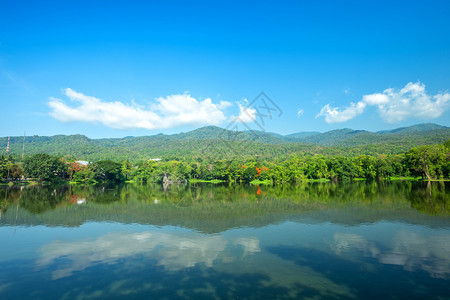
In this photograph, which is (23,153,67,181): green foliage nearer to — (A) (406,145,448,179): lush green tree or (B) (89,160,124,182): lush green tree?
(B) (89,160,124,182): lush green tree

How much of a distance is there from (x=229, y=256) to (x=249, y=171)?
59558mm

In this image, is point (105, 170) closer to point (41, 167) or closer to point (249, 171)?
point (41, 167)

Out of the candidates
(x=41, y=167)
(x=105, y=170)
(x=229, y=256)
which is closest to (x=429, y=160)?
(x=229, y=256)

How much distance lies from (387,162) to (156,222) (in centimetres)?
7063

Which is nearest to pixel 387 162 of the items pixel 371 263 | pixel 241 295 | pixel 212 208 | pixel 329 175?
pixel 329 175

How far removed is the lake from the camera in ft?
26.8

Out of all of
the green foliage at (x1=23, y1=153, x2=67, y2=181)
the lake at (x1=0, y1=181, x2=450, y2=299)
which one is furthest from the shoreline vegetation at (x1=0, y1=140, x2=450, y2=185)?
the lake at (x1=0, y1=181, x2=450, y2=299)

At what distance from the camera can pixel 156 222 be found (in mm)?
18484

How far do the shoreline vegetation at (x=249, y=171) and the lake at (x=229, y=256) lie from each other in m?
47.1

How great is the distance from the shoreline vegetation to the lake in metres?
47.1

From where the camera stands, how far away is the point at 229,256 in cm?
1109

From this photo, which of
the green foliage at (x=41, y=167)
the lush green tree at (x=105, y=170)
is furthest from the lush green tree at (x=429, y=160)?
the green foliage at (x=41, y=167)

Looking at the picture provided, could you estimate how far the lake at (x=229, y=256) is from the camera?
816 cm

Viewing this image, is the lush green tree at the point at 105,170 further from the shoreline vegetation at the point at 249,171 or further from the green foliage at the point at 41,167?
the green foliage at the point at 41,167
